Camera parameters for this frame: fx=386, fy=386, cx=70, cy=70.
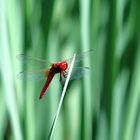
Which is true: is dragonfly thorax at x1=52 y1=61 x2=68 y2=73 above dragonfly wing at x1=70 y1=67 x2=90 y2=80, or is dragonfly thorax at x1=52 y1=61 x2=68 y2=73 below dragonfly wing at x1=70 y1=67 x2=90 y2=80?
above

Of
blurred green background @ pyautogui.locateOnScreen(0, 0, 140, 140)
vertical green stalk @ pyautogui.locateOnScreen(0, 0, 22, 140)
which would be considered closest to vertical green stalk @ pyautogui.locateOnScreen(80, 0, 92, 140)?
blurred green background @ pyautogui.locateOnScreen(0, 0, 140, 140)

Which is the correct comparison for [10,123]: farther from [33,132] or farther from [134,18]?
[134,18]

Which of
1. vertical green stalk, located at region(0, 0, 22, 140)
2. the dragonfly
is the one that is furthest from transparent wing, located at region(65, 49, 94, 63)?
vertical green stalk, located at region(0, 0, 22, 140)

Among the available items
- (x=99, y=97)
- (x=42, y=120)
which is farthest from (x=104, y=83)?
(x=42, y=120)

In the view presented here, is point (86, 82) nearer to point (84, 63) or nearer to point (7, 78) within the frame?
point (84, 63)

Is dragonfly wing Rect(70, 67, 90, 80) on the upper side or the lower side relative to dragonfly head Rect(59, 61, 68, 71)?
lower

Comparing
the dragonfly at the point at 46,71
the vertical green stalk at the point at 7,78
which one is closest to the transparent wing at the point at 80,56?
the dragonfly at the point at 46,71

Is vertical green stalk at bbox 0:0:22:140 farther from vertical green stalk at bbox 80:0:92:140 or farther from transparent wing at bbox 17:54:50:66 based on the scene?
vertical green stalk at bbox 80:0:92:140

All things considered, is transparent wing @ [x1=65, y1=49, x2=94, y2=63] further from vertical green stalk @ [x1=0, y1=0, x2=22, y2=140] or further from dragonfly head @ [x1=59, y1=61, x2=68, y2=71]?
vertical green stalk @ [x1=0, y1=0, x2=22, y2=140]
